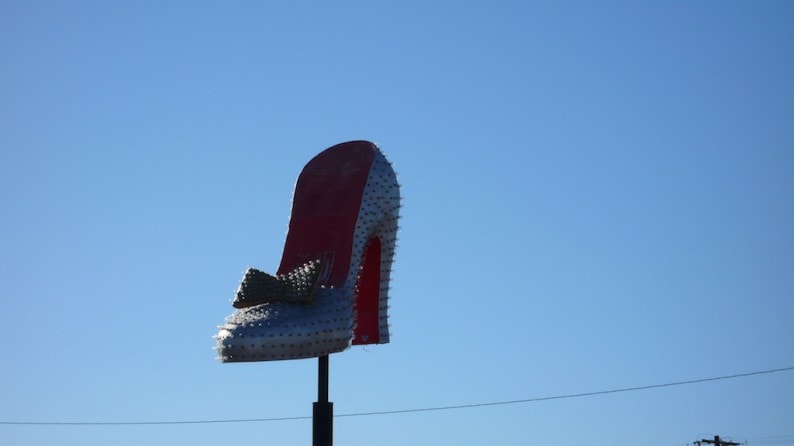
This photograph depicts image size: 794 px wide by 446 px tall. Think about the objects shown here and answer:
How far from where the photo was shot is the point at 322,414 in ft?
87.9

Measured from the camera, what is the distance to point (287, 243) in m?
29.1

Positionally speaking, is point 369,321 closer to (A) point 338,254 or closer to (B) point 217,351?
(A) point 338,254

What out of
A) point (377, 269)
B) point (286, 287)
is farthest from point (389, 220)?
point (286, 287)

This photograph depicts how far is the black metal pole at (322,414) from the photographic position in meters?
26.6

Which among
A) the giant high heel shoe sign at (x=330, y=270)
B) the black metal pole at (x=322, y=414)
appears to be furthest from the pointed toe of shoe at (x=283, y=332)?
the black metal pole at (x=322, y=414)

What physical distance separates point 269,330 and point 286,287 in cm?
119

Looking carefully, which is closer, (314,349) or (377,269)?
(314,349)

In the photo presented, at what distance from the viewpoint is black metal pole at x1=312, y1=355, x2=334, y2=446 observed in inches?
1048

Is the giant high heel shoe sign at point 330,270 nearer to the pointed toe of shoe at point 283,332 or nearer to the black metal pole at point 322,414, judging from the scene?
the pointed toe of shoe at point 283,332

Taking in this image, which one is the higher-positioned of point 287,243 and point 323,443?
point 287,243

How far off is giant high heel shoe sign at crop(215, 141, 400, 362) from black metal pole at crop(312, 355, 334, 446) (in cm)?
85

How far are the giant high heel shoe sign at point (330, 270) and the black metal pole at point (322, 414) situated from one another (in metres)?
0.85

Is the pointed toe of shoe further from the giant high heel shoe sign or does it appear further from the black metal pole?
the black metal pole

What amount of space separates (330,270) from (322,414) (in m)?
2.75
